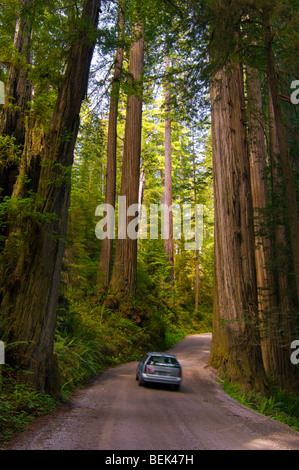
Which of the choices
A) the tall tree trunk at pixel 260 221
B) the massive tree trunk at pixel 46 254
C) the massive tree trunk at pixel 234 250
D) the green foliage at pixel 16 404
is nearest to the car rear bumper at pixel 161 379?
the massive tree trunk at pixel 234 250

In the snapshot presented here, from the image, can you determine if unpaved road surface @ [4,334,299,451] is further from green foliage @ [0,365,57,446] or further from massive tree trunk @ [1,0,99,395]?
massive tree trunk @ [1,0,99,395]

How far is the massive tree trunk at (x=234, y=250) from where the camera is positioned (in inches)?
445

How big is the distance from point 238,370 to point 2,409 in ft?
24.9

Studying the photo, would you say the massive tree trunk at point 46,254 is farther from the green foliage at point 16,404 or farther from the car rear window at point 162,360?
the car rear window at point 162,360

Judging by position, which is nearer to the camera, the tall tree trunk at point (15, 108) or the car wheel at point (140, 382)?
the tall tree trunk at point (15, 108)

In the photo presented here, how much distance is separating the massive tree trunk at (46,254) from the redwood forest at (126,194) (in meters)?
0.03

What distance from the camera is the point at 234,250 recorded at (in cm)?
1209

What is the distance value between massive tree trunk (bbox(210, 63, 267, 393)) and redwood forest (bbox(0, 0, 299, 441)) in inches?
1.7

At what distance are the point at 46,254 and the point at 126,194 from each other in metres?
11.6

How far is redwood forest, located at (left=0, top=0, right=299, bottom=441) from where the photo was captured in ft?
24.0

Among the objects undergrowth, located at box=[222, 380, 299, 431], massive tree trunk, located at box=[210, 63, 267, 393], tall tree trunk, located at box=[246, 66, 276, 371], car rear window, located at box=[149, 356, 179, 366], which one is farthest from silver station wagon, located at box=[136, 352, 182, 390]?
tall tree trunk, located at box=[246, 66, 276, 371]

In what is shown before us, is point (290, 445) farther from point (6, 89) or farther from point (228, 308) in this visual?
point (6, 89)

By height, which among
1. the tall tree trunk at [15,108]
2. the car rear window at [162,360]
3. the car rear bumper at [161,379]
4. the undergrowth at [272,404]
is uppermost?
the tall tree trunk at [15,108]
